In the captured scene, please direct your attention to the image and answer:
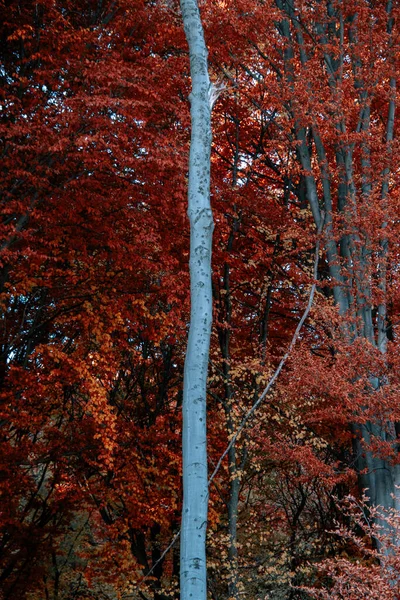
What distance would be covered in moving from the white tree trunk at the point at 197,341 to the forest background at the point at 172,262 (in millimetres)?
2965

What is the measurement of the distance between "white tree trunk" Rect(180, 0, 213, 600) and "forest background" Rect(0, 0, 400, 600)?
9.73ft

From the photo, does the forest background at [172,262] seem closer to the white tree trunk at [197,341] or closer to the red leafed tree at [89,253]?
the red leafed tree at [89,253]

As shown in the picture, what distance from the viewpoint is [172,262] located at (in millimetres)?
11094

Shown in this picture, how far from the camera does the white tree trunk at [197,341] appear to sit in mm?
4598

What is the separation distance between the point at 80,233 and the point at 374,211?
4999mm

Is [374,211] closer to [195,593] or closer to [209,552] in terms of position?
[195,593]

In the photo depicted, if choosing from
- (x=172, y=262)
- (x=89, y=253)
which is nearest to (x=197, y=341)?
(x=172, y=262)

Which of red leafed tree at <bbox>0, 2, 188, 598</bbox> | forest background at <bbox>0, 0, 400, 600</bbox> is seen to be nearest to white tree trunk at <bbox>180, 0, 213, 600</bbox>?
red leafed tree at <bbox>0, 2, 188, 598</bbox>

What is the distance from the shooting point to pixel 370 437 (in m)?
9.38

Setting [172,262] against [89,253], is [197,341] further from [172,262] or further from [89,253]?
[89,253]

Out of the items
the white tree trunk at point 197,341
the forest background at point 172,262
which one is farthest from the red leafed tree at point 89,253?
the white tree trunk at point 197,341

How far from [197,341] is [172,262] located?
19.6ft

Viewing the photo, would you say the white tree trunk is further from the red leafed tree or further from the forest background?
the forest background

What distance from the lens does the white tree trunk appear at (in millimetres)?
4598
